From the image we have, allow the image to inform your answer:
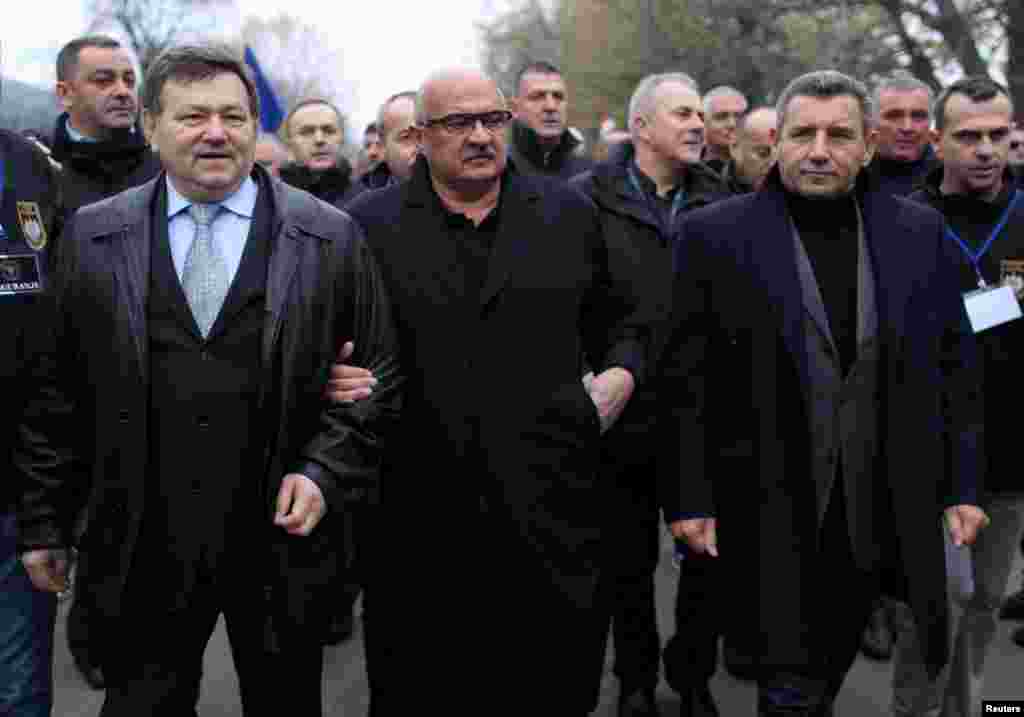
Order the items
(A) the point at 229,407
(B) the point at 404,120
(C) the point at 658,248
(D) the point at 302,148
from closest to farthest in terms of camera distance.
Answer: (A) the point at 229,407 → (C) the point at 658,248 → (B) the point at 404,120 → (D) the point at 302,148

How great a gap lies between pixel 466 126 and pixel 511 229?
1.09 feet

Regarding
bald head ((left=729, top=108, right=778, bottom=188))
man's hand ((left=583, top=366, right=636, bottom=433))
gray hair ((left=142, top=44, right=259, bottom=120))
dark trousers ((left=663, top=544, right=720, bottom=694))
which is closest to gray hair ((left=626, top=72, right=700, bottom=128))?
bald head ((left=729, top=108, right=778, bottom=188))

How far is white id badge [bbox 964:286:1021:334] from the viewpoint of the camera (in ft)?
13.3

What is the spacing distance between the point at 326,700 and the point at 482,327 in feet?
7.01

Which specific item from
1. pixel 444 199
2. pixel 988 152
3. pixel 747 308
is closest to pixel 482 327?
pixel 444 199

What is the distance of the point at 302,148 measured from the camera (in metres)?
7.23

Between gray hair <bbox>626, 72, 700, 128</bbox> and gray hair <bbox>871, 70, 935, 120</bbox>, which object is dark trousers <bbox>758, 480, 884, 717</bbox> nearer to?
gray hair <bbox>626, 72, 700, 128</bbox>

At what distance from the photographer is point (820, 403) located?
3.23 metres

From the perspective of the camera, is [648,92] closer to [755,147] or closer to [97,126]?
[755,147]

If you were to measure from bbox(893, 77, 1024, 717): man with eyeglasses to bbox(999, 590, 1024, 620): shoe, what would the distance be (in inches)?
64.2

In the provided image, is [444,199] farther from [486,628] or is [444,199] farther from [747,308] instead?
[486,628]

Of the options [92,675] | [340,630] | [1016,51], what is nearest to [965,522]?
[340,630]

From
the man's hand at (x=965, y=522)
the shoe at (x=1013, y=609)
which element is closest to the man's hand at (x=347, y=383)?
the man's hand at (x=965, y=522)

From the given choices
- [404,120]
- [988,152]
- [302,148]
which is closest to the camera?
[988,152]
